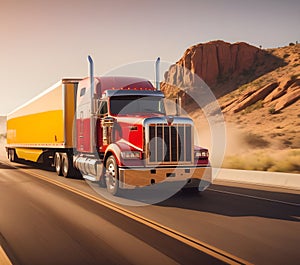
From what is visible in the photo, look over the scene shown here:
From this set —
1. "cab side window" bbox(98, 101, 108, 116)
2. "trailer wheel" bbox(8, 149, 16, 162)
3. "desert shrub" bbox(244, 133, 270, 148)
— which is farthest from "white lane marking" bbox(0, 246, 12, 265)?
"desert shrub" bbox(244, 133, 270, 148)

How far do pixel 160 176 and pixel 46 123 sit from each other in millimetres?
10176

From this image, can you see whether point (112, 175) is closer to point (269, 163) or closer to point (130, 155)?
point (130, 155)

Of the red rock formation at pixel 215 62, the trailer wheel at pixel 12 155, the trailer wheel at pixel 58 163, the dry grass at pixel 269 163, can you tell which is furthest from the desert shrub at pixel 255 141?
the red rock formation at pixel 215 62

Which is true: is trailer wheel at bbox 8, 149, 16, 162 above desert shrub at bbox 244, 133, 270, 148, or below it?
below

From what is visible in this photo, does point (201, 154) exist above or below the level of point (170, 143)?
below

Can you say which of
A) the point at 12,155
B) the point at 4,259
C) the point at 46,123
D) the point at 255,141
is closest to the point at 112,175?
the point at 4,259

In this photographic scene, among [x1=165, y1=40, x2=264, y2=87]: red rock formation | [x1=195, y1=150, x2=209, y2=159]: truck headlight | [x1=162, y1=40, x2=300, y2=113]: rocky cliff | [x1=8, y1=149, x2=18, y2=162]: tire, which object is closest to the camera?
[x1=195, y1=150, x2=209, y2=159]: truck headlight

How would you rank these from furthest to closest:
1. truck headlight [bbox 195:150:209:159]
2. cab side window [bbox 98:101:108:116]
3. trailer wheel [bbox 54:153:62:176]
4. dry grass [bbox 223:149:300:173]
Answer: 1. dry grass [bbox 223:149:300:173]
2. trailer wheel [bbox 54:153:62:176]
3. cab side window [bbox 98:101:108:116]
4. truck headlight [bbox 195:150:209:159]

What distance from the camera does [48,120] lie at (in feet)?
65.8

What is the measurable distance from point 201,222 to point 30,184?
28.6 ft

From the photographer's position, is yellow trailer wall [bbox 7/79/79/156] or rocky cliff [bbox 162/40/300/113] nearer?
yellow trailer wall [bbox 7/79/79/156]

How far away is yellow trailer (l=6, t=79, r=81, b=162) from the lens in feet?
57.4

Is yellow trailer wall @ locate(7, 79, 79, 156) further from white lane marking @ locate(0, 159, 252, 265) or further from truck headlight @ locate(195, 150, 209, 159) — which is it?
truck headlight @ locate(195, 150, 209, 159)

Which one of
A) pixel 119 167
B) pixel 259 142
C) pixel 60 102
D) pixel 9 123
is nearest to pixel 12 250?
pixel 119 167
